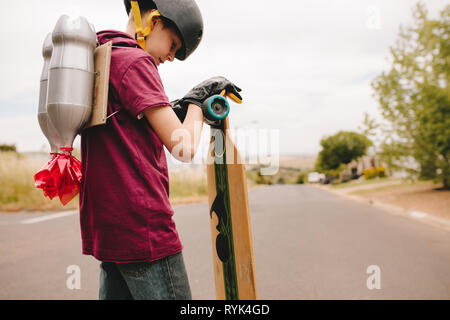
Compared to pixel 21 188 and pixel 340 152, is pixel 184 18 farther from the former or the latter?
pixel 340 152

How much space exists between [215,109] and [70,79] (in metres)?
0.49

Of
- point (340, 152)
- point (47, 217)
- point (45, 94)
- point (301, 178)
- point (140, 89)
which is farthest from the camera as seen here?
point (301, 178)

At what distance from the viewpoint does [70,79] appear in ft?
3.72

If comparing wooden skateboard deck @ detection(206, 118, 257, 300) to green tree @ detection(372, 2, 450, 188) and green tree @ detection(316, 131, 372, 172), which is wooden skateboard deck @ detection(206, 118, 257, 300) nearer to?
green tree @ detection(372, 2, 450, 188)

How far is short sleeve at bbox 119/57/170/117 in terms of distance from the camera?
1.05m

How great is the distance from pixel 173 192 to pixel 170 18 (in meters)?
13.8

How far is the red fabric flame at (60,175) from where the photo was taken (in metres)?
1.16

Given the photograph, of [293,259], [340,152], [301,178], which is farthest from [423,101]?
[301,178]

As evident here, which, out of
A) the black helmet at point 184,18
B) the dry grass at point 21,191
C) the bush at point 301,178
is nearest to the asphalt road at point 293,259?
the dry grass at point 21,191

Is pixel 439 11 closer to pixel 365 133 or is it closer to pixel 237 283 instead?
pixel 365 133

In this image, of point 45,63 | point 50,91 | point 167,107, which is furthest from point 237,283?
point 45,63

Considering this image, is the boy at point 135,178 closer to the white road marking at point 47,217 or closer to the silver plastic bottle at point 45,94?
the silver plastic bottle at point 45,94

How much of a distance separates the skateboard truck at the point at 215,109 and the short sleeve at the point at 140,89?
0.63 feet
